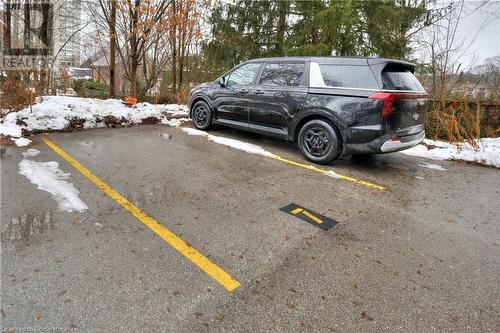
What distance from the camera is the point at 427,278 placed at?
2.43 m

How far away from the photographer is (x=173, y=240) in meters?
2.77

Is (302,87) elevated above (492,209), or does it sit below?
above

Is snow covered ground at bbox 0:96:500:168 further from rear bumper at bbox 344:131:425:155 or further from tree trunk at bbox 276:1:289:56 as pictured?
tree trunk at bbox 276:1:289:56

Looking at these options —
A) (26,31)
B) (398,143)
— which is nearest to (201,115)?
(398,143)

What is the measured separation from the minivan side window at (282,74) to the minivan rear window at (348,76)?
17.9 inches

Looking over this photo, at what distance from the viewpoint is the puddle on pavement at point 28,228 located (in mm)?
2641

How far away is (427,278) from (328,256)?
2.51ft

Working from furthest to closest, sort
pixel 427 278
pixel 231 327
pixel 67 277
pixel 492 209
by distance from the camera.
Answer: pixel 492 209
pixel 427 278
pixel 67 277
pixel 231 327

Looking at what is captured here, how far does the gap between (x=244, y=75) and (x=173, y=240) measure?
457cm

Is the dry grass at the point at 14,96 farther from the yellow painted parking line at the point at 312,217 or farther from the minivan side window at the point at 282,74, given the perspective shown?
the yellow painted parking line at the point at 312,217

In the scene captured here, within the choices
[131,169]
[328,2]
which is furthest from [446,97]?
[131,169]

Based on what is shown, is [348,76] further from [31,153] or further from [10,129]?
[10,129]

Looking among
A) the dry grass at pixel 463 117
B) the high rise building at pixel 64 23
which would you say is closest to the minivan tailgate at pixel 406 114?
the dry grass at pixel 463 117

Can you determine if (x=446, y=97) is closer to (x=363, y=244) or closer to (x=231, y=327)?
(x=363, y=244)
